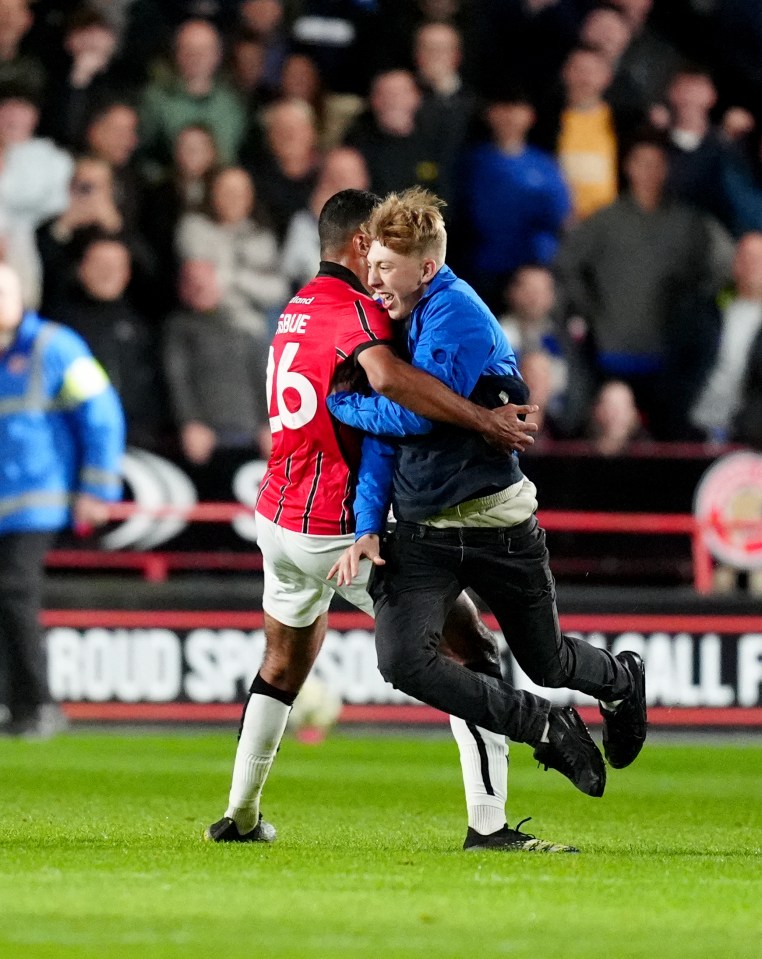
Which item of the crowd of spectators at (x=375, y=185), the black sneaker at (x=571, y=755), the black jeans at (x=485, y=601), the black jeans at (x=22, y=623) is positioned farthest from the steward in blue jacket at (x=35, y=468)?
the black sneaker at (x=571, y=755)

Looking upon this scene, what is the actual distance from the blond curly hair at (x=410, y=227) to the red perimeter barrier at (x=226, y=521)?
20.6 ft

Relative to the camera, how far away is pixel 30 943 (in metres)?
4.70

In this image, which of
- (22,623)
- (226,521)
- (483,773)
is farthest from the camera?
(226,521)

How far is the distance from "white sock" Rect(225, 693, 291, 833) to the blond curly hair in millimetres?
1668

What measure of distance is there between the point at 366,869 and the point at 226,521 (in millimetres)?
6680

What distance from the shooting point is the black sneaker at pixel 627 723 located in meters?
6.61

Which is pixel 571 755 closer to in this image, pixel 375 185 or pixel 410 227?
pixel 410 227

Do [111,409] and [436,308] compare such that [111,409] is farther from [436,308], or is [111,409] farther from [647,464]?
[436,308]

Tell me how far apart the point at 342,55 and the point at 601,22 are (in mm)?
2087

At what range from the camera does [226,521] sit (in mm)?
12617

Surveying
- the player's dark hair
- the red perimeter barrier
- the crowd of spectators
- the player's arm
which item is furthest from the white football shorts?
the crowd of spectators

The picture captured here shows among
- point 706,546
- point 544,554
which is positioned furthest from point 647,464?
point 544,554

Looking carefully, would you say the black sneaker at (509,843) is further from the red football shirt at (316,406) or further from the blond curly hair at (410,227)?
the blond curly hair at (410,227)

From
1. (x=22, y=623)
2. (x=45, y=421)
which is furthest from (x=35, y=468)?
(x=22, y=623)
